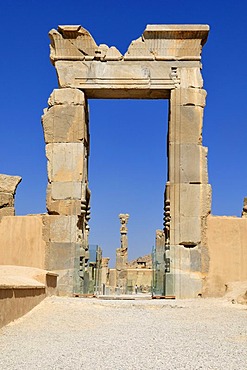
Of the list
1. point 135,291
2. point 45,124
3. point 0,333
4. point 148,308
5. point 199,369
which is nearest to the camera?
point 199,369

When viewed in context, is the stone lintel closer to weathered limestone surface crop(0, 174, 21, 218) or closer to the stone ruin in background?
the stone ruin in background

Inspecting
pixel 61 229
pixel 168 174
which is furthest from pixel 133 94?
pixel 61 229

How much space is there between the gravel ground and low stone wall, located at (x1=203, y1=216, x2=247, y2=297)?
9.89 ft

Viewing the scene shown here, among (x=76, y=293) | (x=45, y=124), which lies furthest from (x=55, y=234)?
(x=45, y=124)

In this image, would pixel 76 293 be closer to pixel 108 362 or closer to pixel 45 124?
pixel 45 124

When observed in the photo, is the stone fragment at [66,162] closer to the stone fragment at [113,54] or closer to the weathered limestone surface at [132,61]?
the weathered limestone surface at [132,61]

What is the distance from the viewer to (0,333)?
18.8 feet

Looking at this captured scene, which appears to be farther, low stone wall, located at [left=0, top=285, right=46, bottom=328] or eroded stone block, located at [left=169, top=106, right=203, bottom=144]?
eroded stone block, located at [left=169, top=106, right=203, bottom=144]

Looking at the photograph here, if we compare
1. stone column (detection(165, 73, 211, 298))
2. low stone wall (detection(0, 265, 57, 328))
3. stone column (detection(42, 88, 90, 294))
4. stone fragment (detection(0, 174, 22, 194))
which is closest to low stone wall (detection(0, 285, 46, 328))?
low stone wall (detection(0, 265, 57, 328))

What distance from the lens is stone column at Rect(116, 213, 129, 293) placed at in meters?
30.6

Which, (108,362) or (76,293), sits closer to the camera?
(108,362)

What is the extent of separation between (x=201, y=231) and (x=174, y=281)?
1275 millimetres

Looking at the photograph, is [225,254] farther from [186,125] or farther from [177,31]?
[177,31]

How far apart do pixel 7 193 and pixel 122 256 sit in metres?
18.6
